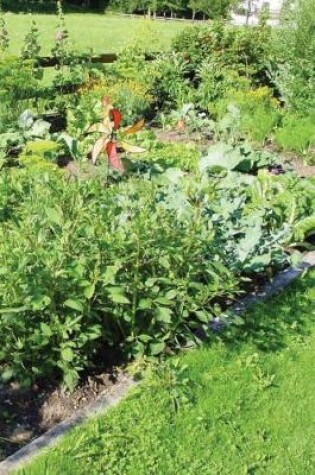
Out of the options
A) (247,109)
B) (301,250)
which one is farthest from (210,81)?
(301,250)

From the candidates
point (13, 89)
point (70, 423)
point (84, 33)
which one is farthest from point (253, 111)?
point (84, 33)

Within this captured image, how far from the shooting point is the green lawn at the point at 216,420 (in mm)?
3172

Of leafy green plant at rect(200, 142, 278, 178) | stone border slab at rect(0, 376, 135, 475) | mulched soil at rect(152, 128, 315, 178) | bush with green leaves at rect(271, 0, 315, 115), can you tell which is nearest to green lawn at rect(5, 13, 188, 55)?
bush with green leaves at rect(271, 0, 315, 115)

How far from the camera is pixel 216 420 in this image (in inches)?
137

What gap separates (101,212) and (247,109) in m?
5.09

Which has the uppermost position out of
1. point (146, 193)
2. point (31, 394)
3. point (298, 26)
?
point (298, 26)

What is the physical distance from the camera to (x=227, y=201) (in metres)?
4.82

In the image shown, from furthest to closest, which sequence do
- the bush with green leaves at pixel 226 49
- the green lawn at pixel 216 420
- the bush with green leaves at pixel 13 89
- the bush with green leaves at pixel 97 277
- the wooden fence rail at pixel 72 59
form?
the bush with green leaves at pixel 226 49, the wooden fence rail at pixel 72 59, the bush with green leaves at pixel 13 89, the bush with green leaves at pixel 97 277, the green lawn at pixel 216 420

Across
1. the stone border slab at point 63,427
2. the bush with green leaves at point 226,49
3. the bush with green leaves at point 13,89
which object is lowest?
the stone border slab at point 63,427

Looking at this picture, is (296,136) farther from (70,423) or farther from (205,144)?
(70,423)

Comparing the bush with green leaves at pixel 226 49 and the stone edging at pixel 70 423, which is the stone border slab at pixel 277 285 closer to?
the stone edging at pixel 70 423

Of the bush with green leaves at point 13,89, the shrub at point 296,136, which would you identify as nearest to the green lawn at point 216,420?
the shrub at point 296,136

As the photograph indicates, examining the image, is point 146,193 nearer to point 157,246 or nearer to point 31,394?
point 157,246

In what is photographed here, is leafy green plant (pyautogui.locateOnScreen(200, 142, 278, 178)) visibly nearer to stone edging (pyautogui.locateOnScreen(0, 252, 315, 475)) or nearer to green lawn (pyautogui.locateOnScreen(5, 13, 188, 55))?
stone edging (pyautogui.locateOnScreen(0, 252, 315, 475))
